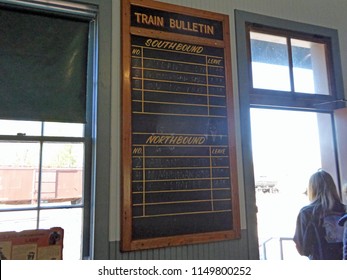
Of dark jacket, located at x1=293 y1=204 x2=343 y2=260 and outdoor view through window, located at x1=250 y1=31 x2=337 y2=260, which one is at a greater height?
outdoor view through window, located at x1=250 y1=31 x2=337 y2=260

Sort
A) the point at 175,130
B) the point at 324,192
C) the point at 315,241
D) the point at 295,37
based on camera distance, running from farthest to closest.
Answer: the point at 295,37 → the point at 324,192 → the point at 315,241 → the point at 175,130

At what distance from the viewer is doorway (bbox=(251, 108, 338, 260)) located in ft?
7.52

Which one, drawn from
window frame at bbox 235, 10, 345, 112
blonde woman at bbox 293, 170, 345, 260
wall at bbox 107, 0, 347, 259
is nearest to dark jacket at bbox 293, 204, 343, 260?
blonde woman at bbox 293, 170, 345, 260

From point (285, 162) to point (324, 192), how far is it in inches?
16.5

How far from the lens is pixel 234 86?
206cm

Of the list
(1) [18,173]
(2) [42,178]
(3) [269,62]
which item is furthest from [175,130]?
(3) [269,62]

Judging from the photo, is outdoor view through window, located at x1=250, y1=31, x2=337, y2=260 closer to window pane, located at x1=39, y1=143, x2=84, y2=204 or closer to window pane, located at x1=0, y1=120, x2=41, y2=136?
window pane, located at x1=39, y1=143, x2=84, y2=204

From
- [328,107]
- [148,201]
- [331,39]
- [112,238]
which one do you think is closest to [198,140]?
[148,201]

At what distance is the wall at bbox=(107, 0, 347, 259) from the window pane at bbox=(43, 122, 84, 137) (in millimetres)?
219

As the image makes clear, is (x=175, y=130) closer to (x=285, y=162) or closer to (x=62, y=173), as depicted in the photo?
(x=62, y=173)

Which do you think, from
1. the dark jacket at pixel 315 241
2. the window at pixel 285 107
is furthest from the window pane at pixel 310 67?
the dark jacket at pixel 315 241

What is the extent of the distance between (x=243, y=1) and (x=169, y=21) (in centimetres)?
68

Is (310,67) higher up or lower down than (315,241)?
higher up

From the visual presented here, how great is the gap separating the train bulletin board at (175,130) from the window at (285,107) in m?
0.27
